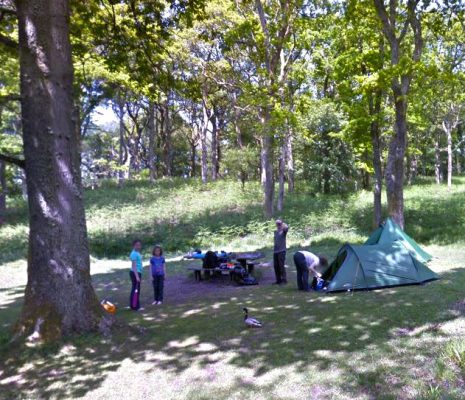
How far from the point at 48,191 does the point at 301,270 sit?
6.06 m

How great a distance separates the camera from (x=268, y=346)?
6.69 meters

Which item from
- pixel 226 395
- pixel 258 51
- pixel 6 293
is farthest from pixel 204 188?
pixel 226 395

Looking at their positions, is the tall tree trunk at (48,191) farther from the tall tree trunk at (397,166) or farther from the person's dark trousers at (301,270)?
the tall tree trunk at (397,166)

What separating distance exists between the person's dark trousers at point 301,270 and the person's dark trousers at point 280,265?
3.86 ft

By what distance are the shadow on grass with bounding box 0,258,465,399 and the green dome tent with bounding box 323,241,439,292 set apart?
2.54ft

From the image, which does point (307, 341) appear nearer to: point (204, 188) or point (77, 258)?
point (77, 258)

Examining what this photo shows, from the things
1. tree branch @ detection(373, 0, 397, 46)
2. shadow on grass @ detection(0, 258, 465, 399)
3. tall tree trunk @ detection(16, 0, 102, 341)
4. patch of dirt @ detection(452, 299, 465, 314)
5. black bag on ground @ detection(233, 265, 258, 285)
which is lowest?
black bag on ground @ detection(233, 265, 258, 285)

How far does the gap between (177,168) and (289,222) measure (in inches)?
1579

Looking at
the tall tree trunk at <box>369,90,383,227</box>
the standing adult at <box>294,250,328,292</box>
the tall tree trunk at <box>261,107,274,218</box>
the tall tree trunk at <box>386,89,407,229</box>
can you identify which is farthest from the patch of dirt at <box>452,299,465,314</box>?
the tall tree trunk at <box>261,107,274,218</box>

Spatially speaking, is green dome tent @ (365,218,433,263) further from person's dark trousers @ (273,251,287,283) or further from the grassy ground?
person's dark trousers @ (273,251,287,283)

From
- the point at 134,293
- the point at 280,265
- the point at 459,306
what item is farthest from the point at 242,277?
the point at 459,306

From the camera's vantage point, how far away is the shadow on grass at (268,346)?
5598 millimetres

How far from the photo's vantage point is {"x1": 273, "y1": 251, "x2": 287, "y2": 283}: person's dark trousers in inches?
472

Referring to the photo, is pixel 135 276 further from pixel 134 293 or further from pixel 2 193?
pixel 2 193
